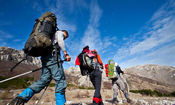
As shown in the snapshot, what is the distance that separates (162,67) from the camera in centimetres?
6844

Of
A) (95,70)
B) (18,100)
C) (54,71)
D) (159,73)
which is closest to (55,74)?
(54,71)

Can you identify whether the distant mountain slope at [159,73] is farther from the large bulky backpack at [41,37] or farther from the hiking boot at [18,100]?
the hiking boot at [18,100]

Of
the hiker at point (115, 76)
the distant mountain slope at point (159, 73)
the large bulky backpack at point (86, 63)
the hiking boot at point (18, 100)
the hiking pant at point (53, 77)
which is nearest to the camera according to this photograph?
the hiking boot at point (18, 100)

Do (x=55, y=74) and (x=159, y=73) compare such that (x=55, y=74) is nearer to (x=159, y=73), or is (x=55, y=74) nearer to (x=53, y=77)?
(x=53, y=77)

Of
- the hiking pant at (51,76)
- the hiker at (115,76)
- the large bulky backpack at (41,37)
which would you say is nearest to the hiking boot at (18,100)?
the hiking pant at (51,76)

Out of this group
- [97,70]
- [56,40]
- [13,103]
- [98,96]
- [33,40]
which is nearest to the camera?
[13,103]

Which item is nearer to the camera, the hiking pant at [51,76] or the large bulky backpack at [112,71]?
the hiking pant at [51,76]

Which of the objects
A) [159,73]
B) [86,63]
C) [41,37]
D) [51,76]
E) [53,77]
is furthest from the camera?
[159,73]

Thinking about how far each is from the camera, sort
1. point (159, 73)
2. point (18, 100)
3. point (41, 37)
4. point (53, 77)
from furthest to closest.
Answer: point (159, 73) → point (53, 77) → point (41, 37) → point (18, 100)

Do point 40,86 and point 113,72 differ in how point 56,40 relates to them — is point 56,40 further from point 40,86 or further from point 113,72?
point 113,72

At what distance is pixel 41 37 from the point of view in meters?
2.10

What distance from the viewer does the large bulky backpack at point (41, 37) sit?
6.80 ft

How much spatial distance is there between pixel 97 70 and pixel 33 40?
1800 millimetres

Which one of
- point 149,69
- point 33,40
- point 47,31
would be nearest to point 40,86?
point 33,40
